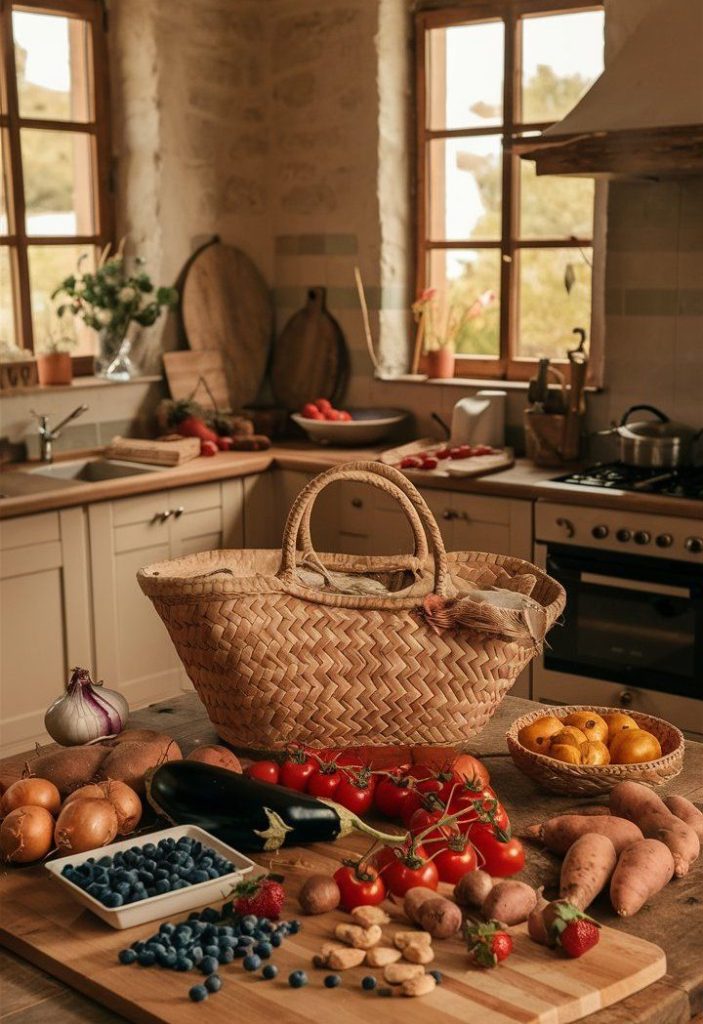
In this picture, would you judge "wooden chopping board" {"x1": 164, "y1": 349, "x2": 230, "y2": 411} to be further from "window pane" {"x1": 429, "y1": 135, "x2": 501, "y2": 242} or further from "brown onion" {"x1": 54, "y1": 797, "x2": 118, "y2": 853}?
"brown onion" {"x1": 54, "y1": 797, "x2": 118, "y2": 853}

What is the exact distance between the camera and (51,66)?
490 centimetres

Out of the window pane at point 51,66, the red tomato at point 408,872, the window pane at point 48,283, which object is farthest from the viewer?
the window pane at point 48,283

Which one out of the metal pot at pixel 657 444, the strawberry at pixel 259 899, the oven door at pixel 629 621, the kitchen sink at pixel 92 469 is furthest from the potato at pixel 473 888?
the kitchen sink at pixel 92 469

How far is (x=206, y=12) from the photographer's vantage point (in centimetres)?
525

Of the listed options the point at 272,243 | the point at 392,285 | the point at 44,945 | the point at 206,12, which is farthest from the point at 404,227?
the point at 44,945

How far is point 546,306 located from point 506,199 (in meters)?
0.45

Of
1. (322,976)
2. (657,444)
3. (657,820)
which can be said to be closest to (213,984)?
(322,976)

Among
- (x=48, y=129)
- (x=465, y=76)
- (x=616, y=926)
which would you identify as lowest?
(x=616, y=926)

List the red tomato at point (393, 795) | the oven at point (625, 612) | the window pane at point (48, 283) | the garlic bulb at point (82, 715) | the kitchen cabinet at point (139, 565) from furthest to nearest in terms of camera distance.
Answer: the window pane at point (48, 283), the kitchen cabinet at point (139, 565), the oven at point (625, 612), the garlic bulb at point (82, 715), the red tomato at point (393, 795)

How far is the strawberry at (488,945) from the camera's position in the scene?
152 cm

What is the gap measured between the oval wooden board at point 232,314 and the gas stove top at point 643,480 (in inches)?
67.0

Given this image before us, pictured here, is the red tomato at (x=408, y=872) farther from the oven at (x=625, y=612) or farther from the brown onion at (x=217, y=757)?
the oven at (x=625, y=612)

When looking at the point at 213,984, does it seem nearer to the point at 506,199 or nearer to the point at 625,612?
the point at 625,612

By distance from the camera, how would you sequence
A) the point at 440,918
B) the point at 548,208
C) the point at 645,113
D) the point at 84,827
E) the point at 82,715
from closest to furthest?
the point at 440,918
the point at 84,827
the point at 82,715
the point at 645,113
the point at 548,208
